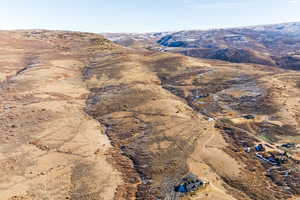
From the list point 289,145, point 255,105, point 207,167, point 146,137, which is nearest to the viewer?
point 207,167

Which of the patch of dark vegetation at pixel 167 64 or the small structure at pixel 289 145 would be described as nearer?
the small structure at pixel 289 145

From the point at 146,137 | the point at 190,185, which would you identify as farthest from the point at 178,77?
the point at 190,185

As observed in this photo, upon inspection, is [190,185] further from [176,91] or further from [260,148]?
[176,91]

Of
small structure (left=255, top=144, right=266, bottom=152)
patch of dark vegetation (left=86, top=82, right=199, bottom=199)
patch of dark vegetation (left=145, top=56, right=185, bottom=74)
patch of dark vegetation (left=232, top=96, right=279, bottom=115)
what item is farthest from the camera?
patch of dark vegetation (left=145, top=56, right=185, bottom=74)

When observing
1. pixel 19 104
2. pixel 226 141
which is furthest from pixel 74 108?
pixel 226 141

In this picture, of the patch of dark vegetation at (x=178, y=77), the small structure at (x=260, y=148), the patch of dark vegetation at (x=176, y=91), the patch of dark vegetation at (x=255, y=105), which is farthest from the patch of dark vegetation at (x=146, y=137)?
the patch of dark vegetation at (x=255, y=105)

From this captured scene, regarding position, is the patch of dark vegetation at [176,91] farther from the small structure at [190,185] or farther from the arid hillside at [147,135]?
the small structure at [190,185]

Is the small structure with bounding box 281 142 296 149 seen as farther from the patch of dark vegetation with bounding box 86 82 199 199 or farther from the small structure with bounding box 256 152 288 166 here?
the patch of dark vegetation with bounding box 86 82 199 199

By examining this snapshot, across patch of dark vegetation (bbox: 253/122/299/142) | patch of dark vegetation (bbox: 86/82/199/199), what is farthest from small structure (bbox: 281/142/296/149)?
patch of dark vegetation (bbox: 86/82/199/199)
